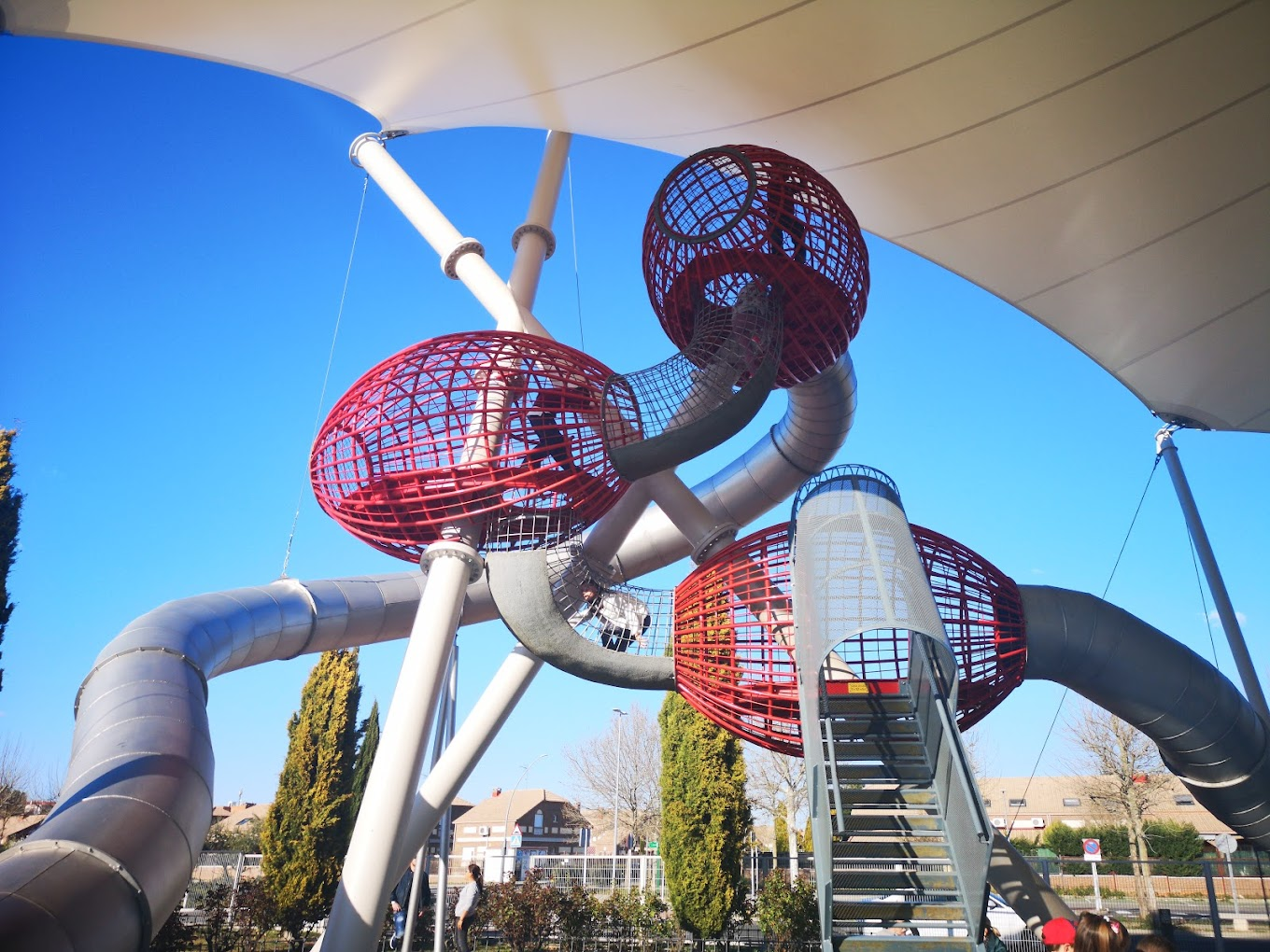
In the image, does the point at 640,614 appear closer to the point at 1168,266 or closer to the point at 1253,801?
the point at 1253,801

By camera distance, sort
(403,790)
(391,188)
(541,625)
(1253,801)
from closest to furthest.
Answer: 1. (403,790)
2. (541,625)
3. (1253,801)
4. (391,188)

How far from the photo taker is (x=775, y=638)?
8859mm

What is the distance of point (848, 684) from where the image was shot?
9.28m

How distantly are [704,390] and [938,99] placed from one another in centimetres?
562

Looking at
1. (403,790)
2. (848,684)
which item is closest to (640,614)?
(848,684)

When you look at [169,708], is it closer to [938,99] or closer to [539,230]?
[539,230]

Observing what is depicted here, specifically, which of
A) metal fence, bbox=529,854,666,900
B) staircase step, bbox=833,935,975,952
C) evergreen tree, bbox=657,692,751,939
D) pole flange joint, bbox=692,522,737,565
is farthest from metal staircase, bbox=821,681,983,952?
metal fence, bbox=529,854,666,900

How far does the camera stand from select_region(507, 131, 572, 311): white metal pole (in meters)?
12.8

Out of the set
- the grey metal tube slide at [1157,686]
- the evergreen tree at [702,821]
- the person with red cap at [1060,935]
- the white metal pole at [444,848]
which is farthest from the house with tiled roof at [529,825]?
the person with red cap at [1060,935]

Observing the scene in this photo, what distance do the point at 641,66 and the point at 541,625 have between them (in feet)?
24.0

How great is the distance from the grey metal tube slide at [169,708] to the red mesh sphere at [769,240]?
2.25m

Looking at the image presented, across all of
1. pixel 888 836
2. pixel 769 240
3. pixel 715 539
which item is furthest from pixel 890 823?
pixel 769 240

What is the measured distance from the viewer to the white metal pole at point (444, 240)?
12.1m

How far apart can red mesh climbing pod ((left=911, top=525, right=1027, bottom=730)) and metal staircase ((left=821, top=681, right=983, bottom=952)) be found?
697 millimetres
